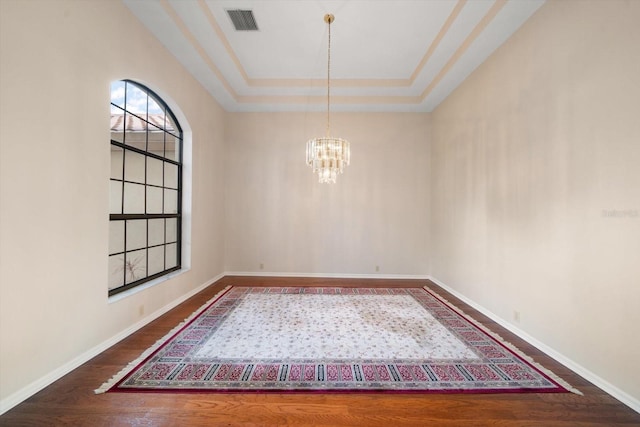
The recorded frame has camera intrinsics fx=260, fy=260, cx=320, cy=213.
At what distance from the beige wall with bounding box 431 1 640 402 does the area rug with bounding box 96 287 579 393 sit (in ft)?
1.50

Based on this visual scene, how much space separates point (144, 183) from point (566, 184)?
452 cm

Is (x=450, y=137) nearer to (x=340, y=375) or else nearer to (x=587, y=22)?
(x=587, y=22)

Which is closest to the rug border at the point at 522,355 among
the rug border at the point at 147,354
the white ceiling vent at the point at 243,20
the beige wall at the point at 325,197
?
the beige wall at the point at 325,197

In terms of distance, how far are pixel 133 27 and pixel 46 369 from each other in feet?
10.8

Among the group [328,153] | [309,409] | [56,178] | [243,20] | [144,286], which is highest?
[243,20]

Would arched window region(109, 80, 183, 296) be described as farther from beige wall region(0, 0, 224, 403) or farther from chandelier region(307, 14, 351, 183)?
chandelier region(307, 14, 351, 183)

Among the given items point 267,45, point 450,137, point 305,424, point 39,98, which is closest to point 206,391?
point 305,424

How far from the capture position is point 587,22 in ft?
7.07

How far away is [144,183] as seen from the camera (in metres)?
3.27

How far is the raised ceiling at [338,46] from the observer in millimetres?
2930

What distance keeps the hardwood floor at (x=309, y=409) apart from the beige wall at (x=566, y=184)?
0.47 metres

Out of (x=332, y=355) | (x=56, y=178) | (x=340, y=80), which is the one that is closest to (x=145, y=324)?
(x=56, y=178)

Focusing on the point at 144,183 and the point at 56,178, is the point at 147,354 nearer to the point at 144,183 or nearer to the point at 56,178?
the point at 56,178

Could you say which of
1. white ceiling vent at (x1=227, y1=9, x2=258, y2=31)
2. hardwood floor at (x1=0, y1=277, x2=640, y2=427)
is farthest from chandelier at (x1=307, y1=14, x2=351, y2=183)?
hardwood floor at (x1=0, y1=277, x2=640, y2=427)
